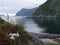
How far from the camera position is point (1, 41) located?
10.7 metres

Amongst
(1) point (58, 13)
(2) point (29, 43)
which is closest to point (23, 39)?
(2) point (29, 43)

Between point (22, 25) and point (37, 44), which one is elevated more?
point (22, 25)

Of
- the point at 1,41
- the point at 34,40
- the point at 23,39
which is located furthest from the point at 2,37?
the point at 34,40

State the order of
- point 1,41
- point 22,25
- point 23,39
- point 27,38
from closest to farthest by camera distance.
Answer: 1. point 1,41
2. point 23,39
3. point 27,38
4. point 22,25

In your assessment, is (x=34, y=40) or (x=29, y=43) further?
(x=34, y=40)

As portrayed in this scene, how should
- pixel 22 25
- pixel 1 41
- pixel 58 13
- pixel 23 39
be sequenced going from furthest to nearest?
1. pixel 58 13
2. pixel 22 25
3. pixel 23 39
4. pixel 1 41

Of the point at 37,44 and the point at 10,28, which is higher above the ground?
the point at 10,28

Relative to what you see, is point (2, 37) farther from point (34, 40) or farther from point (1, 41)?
point (34, 40)

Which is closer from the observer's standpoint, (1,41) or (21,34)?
(1,41)

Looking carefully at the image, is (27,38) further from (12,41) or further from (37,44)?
(12,41)

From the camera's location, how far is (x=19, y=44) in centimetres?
1092

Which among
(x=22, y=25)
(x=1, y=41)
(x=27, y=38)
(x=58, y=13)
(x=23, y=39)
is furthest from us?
(x=58, y=13)

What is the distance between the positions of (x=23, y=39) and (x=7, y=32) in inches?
32.5

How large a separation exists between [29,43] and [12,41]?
52.5 inches
